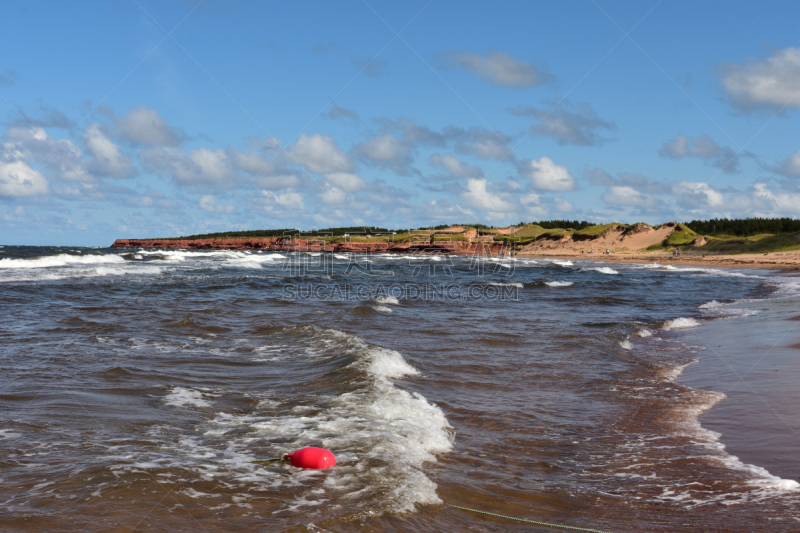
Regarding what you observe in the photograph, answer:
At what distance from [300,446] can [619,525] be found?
278 centimetres

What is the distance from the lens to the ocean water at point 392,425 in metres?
3.88

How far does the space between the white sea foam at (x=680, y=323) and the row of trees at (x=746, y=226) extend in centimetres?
6475

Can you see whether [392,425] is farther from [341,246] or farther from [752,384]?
[341,246]

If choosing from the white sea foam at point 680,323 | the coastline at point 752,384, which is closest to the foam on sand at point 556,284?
the white sea foam at point 680,323

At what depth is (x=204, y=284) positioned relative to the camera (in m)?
24.2

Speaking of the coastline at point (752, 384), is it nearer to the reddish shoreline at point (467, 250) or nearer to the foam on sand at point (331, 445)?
the foam on sand at point (331, 445)

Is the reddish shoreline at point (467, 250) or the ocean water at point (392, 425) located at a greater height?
the reddish shoreline at point (467, 250)

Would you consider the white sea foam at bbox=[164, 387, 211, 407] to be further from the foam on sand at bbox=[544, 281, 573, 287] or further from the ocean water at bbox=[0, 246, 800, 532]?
the foam on sand at bbox=[544, 281, 573, 287]

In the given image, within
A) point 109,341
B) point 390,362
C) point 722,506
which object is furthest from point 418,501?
point 109,341

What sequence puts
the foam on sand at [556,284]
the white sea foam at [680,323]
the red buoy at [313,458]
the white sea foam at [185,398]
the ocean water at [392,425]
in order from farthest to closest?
the foam on sand at [556,284] → the white sea foam at [680,323] → the white sea foam at [185,398] → the red buoy at [313,458] → the ocean water at [392,425]

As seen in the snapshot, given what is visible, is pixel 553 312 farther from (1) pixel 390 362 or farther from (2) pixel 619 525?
(2) pixel 619 525

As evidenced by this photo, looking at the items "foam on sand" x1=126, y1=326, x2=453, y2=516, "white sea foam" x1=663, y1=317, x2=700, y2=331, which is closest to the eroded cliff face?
"white sea foam" x1=663, y1=317, x2=700, y2=331

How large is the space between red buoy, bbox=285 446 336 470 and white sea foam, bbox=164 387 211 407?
2.24 metres

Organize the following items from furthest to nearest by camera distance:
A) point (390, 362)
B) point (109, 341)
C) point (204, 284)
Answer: point (204, 284)
point (109, 341)
point (390, 362)
